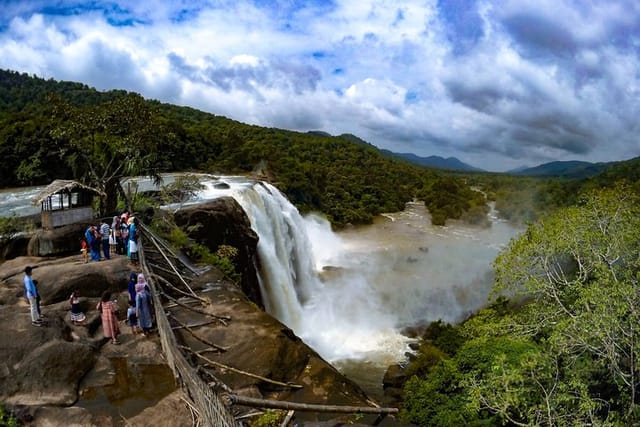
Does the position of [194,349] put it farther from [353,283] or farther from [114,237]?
[353,283]

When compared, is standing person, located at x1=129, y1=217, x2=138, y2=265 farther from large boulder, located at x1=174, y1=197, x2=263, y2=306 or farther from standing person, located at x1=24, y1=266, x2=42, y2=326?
large boulder, located at x1=174, y1=197, x2=263, y2=306

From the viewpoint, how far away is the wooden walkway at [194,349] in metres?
6.50

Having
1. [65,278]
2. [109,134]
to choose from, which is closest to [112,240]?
[65,278]

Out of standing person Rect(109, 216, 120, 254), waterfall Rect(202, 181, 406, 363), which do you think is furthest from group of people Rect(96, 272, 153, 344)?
waterfall Rect(202, 181, 406, 363)

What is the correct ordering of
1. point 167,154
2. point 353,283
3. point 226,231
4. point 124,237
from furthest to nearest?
1. point 167,154
2. point 353,283
3. point 226,231
4. point 124,237

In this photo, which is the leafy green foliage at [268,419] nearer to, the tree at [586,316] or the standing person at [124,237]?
the tree at [586,316]

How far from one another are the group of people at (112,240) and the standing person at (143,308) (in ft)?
10.2

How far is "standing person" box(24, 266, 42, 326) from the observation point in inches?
364

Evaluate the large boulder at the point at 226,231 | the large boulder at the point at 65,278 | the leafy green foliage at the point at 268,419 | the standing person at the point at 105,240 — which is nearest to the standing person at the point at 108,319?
the large boulder at the point at 65,278

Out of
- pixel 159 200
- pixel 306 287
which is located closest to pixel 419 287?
pixel 306 287

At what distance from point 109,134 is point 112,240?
4.95 metres

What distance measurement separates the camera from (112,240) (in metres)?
14.4

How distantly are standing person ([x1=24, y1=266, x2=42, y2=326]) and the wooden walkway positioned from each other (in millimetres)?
2357

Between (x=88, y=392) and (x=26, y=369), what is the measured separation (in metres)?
1.19
